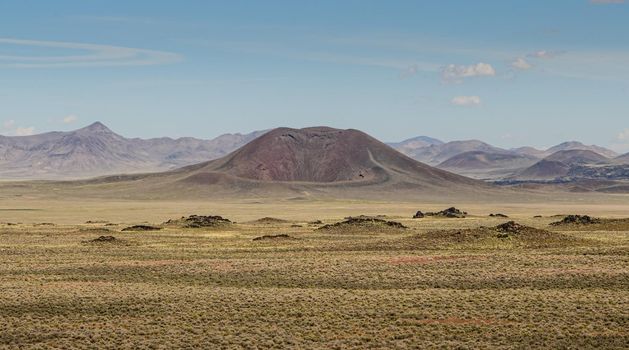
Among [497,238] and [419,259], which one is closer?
[419,259]

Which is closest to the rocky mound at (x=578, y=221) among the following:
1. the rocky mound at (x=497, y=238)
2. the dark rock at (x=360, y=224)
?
the dark rock at (x=360, y=224)

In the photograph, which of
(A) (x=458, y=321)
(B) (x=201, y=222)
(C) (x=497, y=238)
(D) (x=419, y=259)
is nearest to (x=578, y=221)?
(C) (x=497, y=238)

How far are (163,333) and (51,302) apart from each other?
357 inches

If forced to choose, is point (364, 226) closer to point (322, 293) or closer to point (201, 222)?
point (201, 222)

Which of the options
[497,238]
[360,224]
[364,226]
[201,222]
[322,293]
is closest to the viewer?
[322,293]

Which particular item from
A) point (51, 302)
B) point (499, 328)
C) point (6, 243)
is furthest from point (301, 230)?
point (499, 328)

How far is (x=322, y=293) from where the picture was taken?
39938 mm

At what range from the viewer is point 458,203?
635 ft

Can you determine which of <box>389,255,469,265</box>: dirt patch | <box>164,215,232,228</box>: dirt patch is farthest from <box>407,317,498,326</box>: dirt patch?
<box>164,215,232,228</box>: dirt patch

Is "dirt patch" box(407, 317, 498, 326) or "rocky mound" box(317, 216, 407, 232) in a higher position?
"rocky mound" box(317, 216, 407, 232)

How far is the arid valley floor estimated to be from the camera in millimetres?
30609

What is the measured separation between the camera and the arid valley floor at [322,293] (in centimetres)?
3061

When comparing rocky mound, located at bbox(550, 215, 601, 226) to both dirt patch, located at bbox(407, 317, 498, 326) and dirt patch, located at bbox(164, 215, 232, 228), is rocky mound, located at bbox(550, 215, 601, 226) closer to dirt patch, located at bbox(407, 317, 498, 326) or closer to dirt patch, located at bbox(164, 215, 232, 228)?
dirt patch, located at bbox(164, 215, 232, 228)

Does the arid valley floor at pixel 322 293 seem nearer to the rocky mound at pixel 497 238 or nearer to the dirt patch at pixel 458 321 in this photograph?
the dirt patch at pixel 458 321
